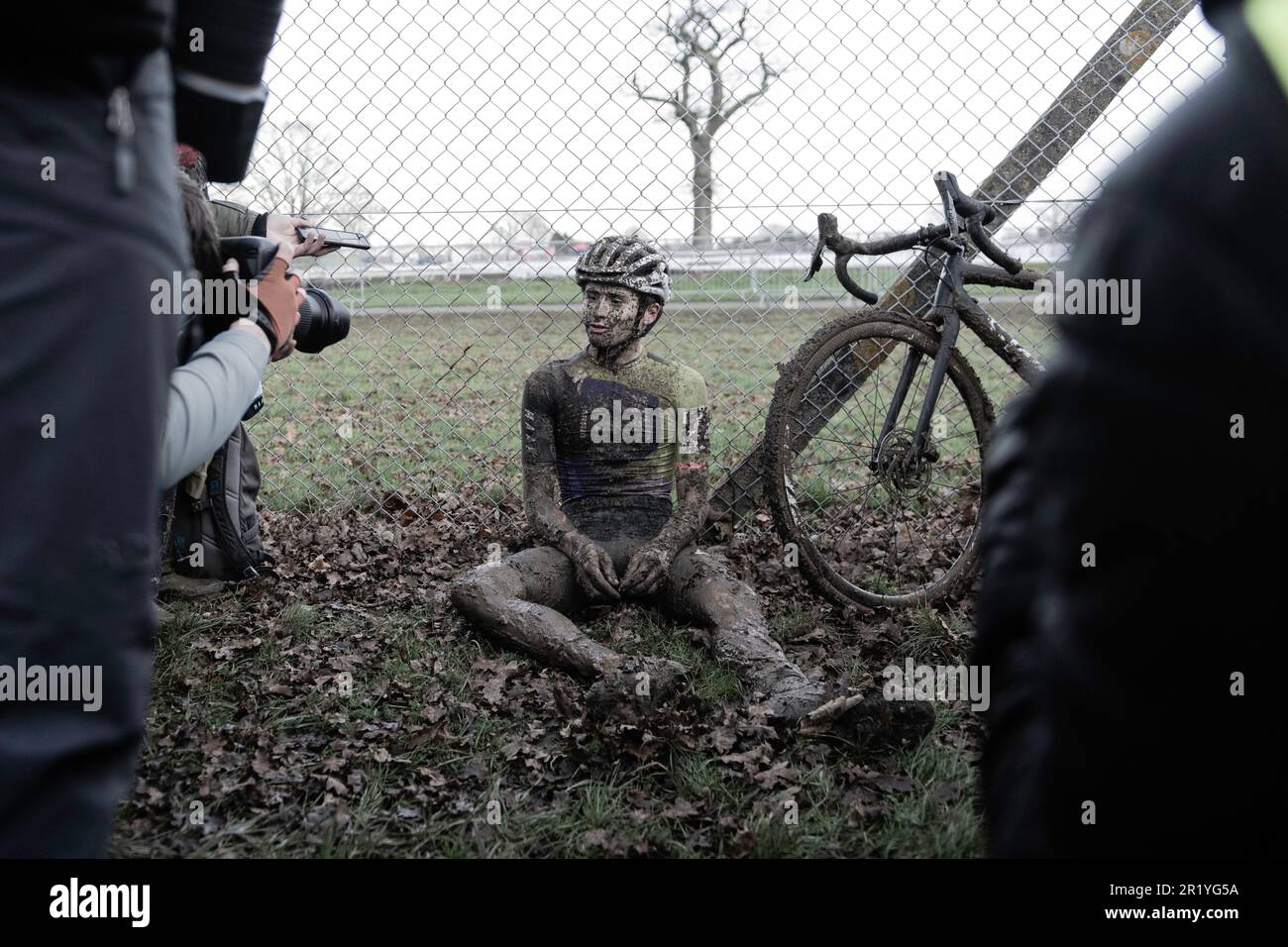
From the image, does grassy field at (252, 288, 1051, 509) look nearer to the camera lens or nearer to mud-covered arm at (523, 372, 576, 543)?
mud-covered arm at (523, 372, 576, 543)

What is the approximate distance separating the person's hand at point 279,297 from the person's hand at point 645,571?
169cm

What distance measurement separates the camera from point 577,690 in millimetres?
2873

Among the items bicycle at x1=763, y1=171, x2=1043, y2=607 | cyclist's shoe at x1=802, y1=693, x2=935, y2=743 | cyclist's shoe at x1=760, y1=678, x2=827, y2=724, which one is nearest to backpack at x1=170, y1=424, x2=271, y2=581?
bicycle at x1=763, y1=171, x2=1043, y2=607

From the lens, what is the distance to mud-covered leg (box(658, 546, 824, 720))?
271cm

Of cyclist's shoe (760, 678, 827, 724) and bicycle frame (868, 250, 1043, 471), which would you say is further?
bicycle frame (868, 250, 1043, 471)

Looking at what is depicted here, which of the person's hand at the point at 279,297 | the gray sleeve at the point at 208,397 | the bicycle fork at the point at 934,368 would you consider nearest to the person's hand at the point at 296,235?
the person's hand at the point at 279,297

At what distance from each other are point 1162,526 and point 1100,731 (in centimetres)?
15

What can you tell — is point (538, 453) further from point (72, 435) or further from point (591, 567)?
point (72, 435)

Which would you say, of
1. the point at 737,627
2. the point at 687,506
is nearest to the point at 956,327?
the point at 687,506

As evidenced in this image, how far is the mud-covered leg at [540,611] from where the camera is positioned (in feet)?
9.40

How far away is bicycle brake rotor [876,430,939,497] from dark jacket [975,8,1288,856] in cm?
300

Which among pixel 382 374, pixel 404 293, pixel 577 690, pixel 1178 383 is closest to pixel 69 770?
pixel 1178 383

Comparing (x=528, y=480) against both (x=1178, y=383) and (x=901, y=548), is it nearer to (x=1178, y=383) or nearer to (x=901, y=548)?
(x=901, y=548)
